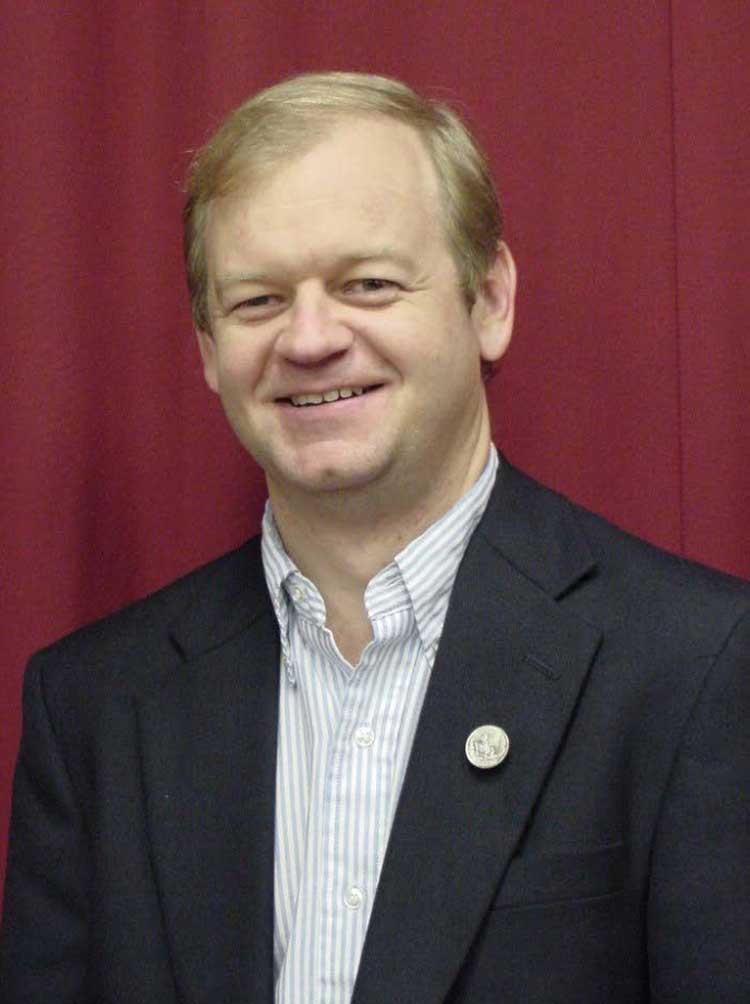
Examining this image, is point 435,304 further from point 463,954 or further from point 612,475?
point 463,954

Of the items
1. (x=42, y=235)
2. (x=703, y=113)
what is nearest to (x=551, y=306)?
(x=703, y=113)

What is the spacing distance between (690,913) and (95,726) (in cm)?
63

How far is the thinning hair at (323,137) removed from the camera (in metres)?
1.53

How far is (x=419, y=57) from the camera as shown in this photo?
1.84m

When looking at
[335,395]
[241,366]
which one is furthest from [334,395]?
[241,366]

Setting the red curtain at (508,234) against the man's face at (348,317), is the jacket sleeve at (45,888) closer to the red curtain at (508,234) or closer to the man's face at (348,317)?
the red curtain at (508,234)

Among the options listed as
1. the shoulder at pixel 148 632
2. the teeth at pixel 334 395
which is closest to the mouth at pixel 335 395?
the teeth at pixel 334 395

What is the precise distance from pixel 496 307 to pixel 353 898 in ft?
2.00

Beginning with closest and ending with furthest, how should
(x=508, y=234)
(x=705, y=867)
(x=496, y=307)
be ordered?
(x=705, y=867) < (x=496, y=307) < (x=508, y=234)

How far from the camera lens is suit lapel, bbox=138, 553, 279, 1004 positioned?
148 cm

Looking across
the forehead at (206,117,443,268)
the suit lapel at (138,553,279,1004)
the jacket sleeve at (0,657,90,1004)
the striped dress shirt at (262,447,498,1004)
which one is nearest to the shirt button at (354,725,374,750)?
the striped dress shirt at (262,447,498,1004)

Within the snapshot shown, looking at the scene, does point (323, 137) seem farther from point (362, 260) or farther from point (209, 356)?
point (209, 356)

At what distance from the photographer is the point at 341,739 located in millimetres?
1497

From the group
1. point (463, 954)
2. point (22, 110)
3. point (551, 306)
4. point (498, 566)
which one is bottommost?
point (463, 954)
